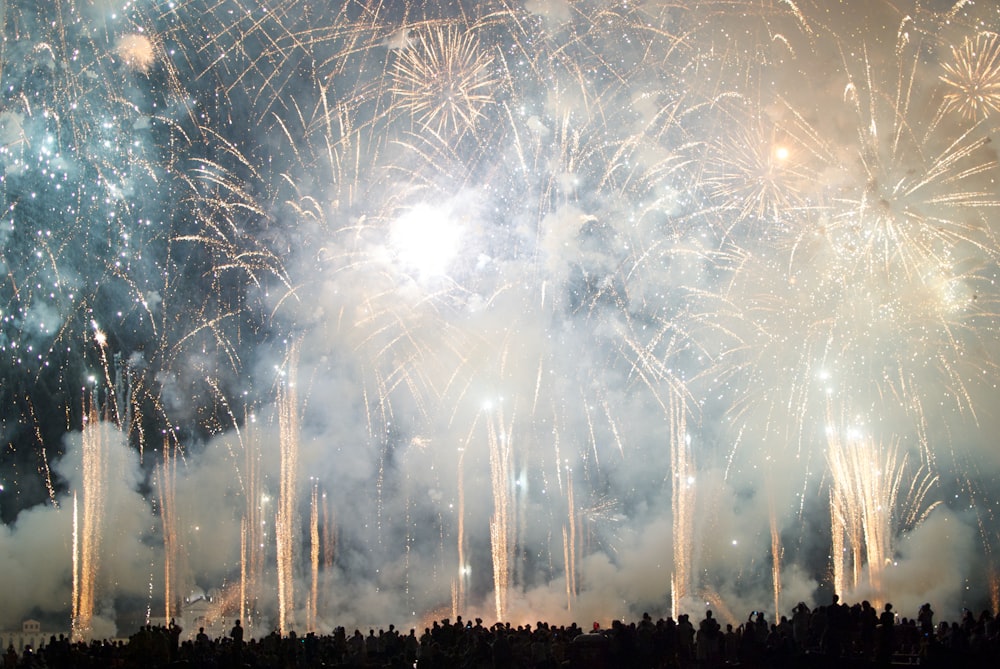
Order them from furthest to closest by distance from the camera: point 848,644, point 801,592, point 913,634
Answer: point 801,592 → point 913,634 → point 848,644

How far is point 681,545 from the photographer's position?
37.4m

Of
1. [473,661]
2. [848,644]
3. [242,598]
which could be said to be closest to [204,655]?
[473,661]

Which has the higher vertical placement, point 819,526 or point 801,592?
point 819,526

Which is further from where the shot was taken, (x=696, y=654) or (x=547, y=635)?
(x=547, y=635)

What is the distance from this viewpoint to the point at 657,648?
1254cm

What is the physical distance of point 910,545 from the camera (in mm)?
32562

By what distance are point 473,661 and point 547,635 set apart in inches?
64.6

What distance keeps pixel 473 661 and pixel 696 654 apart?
322cm

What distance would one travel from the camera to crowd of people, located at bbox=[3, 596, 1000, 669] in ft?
A: 38.9

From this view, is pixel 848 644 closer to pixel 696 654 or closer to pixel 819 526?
pixel 696 654

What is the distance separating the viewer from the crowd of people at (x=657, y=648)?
11.8 m

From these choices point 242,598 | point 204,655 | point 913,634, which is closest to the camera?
point 913,634

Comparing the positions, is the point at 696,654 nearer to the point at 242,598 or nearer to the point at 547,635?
the point at 547,635

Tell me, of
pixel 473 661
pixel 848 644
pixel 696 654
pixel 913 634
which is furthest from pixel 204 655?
pixel 913 634
